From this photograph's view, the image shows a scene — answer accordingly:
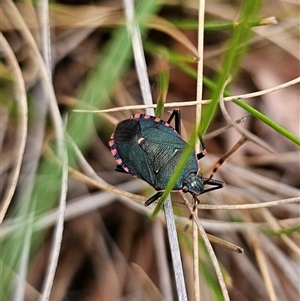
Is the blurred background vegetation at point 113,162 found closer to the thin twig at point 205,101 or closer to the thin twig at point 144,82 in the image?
the thin twig at point 144,82

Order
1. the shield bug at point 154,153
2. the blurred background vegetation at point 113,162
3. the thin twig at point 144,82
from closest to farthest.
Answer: the thin twig at point 144,82
the shield bug at point 154,153
the blurred background vegetation at point 113,162

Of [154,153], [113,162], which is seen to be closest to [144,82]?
[154,153]

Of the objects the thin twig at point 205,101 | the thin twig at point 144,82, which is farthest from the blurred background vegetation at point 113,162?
the thin twig at point 205,101

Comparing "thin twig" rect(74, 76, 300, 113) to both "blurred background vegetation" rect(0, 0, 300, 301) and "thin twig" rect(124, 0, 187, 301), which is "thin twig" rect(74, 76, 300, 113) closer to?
"thin twig" rect(124, 0, 187, 301)

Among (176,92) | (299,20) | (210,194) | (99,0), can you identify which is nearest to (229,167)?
(210,194)

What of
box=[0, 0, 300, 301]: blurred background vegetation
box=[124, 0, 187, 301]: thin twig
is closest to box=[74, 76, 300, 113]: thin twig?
box=[124, 0, 187, 301]: thin twig

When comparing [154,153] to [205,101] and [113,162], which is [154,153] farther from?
[113,162]

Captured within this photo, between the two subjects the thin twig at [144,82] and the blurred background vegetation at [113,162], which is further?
the blurred background vegetation at [113,162]

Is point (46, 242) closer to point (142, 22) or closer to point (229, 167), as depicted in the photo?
point (229, 167)
